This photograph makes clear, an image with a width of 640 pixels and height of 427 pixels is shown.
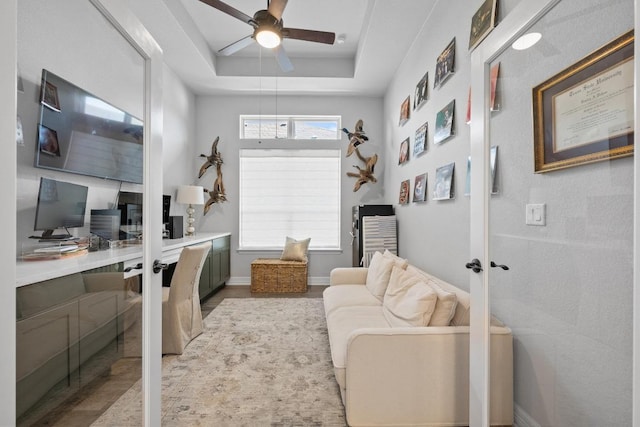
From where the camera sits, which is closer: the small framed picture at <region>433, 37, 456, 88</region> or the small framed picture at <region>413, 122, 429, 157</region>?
the small framed picture at <region>433, 37, 456, 88</region>

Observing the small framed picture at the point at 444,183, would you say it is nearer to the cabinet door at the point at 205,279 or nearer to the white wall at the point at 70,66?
the white wall at the point at 70,66

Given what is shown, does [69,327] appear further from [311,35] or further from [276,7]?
[311,35]

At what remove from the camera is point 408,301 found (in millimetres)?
1964

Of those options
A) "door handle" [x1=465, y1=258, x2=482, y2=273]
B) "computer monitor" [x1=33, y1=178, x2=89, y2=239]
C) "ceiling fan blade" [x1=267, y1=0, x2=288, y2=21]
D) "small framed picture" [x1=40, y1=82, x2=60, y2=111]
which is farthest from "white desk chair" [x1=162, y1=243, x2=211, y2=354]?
"door handle" [x1=465, y1=258, x2=482, y2=273]

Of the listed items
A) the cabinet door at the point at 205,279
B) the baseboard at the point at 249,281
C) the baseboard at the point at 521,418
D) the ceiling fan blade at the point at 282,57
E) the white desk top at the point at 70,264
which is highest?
the ceiling fan blade at the point at 282,57

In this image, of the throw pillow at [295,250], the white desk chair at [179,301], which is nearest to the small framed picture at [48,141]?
the white desk chair at [179,301]

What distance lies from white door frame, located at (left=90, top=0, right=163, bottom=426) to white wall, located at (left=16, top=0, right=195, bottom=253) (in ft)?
0.15

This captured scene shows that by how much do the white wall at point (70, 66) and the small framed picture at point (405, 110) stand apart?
9.58ft

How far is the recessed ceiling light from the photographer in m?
1.28

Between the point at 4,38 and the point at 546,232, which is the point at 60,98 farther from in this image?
the point at 546,232

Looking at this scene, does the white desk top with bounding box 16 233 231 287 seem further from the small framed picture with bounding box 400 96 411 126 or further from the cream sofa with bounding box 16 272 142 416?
the small framed picture with bounding box 400 96 411 126

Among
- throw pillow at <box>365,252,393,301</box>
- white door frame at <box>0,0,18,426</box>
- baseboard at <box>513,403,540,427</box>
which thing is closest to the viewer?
white door frame at <box>0,0,18,426</box>

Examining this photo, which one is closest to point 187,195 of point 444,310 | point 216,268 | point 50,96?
point 216,268

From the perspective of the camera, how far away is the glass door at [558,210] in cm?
96
